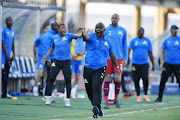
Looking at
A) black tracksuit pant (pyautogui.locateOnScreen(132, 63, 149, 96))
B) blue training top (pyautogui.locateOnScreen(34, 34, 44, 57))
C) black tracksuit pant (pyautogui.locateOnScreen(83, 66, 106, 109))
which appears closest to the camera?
black tracksuit pant (pyautogui.locateOnScreen(83, 66, 106, 109))

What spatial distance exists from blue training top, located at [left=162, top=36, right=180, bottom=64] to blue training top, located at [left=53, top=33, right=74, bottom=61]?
3.71 m

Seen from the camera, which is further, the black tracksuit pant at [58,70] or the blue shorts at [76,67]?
the blue shorts at [76,67]

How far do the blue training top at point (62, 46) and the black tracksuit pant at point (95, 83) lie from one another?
2.76m

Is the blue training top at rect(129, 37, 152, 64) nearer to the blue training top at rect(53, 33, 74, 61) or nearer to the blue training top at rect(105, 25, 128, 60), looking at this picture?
the blue training top at rect(105, 25, 128, 60)

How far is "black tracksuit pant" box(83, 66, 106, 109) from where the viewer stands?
1053cm

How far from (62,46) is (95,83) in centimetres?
312

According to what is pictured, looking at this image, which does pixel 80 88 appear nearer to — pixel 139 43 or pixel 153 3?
pixel 139 43

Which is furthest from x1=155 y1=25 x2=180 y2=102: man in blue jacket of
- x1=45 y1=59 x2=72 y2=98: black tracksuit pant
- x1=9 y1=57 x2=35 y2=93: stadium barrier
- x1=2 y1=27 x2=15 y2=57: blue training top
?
x1=9 y1=57 x2=35 y2=93: stadium barrier

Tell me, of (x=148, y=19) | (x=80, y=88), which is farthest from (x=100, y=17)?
(x=80, y=88)

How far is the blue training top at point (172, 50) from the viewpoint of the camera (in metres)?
15.6

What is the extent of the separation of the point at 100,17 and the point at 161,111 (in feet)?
160

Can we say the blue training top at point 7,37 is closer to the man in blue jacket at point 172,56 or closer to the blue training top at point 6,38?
the blue training top at point 6,38

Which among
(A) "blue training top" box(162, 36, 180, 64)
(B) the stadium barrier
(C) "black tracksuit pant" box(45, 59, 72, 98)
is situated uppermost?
(A) "blue training top" box(162, 36, 180, 64)

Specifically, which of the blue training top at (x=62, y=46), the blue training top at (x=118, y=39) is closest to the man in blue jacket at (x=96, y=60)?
the blue training top at (x=62, y=46)
